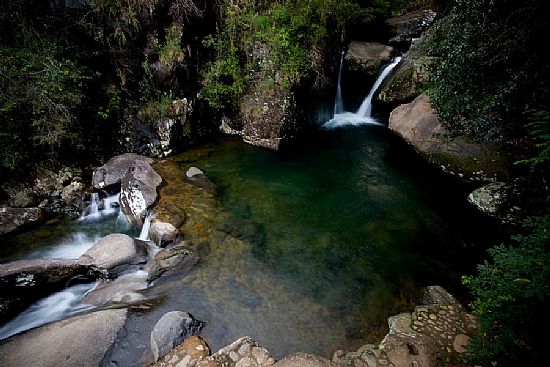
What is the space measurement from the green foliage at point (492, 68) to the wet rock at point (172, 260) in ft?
20.9

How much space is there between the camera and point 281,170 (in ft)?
28.3

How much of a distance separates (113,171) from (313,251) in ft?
16.5

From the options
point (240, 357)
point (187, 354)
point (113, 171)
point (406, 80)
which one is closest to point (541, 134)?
point (240, 357)

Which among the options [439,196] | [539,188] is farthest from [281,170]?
[539,188]

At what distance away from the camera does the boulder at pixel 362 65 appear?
11.5 m

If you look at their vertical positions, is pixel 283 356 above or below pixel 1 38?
below

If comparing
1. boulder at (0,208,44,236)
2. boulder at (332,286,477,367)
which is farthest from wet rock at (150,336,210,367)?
boulder at (0,208,44,236)

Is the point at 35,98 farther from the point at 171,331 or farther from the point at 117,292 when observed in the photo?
the point at 171,331

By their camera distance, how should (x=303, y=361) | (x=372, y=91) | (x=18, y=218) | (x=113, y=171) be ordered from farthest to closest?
(x=372, y=91) < (x=113, y=171) < (x=18, y=218) < (x=303, y=361)

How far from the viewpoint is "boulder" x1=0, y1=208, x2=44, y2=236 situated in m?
5.96

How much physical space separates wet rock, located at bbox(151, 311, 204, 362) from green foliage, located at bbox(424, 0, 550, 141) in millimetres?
6429

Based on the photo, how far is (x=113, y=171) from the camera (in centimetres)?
737

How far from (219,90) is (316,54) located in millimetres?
3248

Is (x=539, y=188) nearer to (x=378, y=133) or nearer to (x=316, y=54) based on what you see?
(x=378, y=133)
